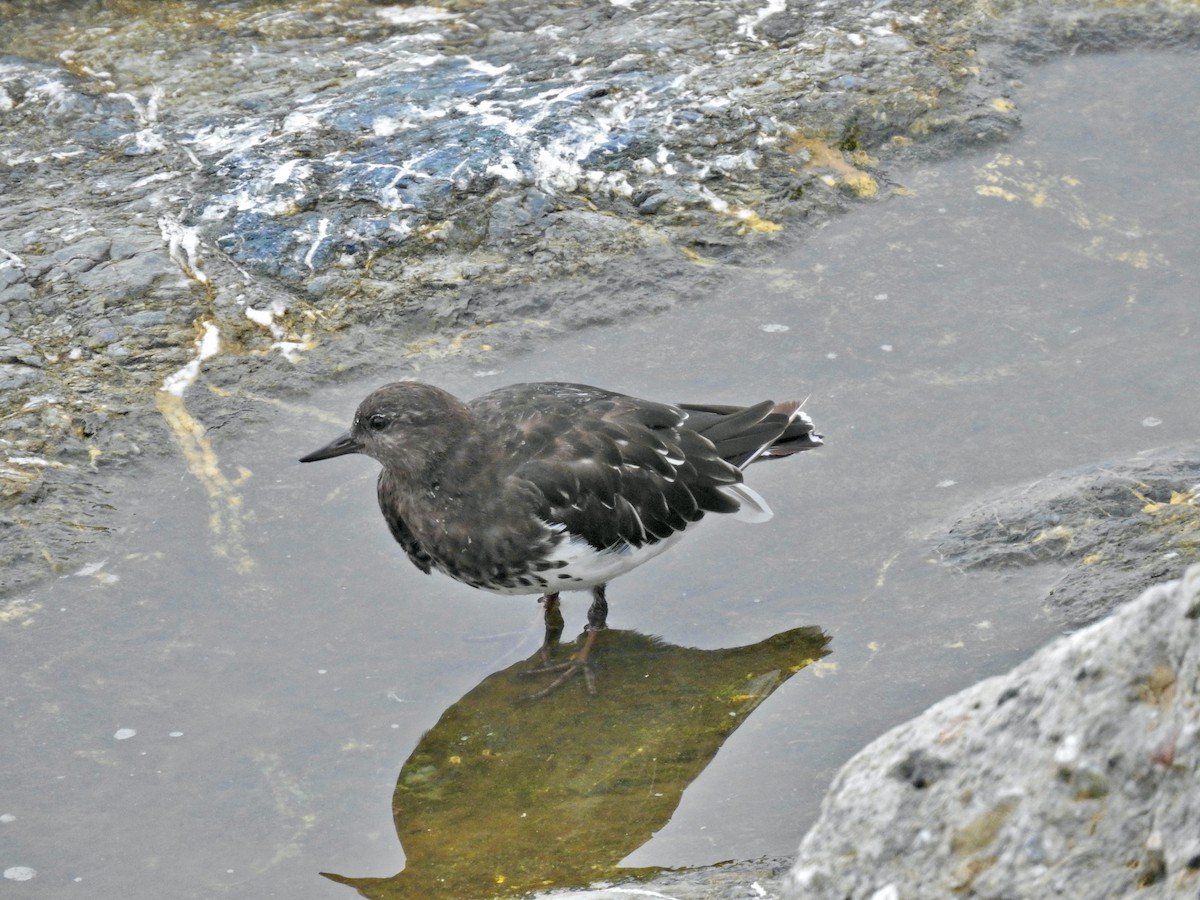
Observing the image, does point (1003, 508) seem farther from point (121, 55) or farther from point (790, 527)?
point (121, 55)

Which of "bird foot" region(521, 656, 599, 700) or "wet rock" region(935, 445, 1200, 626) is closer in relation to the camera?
"wet rock" region(935, 445, 1200, 626)

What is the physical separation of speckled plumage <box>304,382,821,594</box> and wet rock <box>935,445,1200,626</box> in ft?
2.55

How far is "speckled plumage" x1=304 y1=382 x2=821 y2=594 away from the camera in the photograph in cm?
518

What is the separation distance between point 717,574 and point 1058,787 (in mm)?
3213

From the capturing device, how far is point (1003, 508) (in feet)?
18.3

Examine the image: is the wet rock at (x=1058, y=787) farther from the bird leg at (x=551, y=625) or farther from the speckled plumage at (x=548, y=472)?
the bird leg at (x=551, y=625)

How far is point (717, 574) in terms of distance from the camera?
5652 millimetres

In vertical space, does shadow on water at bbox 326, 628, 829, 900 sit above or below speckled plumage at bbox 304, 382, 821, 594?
below

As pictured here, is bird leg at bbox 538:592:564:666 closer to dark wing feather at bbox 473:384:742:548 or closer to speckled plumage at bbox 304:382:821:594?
speckled plumage at bbox 304:382:821:594

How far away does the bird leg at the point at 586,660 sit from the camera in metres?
5.30

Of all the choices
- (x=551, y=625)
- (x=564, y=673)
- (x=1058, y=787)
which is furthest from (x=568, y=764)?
(x=1058, y=787)

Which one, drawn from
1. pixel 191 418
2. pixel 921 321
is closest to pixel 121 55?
pixel 191 418

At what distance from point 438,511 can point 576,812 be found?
4.05 ft

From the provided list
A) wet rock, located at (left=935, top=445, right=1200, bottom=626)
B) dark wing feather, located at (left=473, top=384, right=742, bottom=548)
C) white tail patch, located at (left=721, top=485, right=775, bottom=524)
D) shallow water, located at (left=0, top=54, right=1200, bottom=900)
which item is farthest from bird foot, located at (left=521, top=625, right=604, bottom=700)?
wet rock, located at (left=935, top=445, right=1200, bottom=626)
